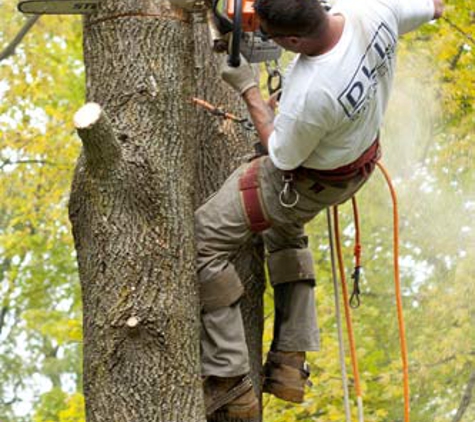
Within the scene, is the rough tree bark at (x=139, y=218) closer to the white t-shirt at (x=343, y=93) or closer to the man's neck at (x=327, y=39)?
the white t-shirt at (x=343, y=93)

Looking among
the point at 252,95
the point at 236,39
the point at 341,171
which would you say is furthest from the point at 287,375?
the point at 236,39

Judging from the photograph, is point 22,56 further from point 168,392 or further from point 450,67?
point 168,392

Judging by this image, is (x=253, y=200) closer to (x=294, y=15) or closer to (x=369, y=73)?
(x=369, y=73)

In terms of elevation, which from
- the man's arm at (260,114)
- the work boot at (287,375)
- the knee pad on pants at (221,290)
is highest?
the man's arm at (260,114)

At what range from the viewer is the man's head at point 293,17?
11.1 ft

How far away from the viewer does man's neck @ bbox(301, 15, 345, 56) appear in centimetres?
343

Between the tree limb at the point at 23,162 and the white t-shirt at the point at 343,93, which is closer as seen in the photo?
the white t-shirt at the point at 343,93

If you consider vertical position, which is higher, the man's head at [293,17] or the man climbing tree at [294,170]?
the man's head at [293,17]

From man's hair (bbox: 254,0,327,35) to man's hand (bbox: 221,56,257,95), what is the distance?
40cm

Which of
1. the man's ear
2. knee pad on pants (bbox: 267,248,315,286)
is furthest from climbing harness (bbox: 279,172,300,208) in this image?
the man's ear

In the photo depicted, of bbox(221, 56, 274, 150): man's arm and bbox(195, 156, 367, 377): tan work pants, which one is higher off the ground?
bbox(221, 56, 274, 150): man's arm

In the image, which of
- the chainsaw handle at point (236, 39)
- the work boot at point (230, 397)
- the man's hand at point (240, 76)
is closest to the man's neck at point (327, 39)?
the chainsaw handle at point (236, 39)

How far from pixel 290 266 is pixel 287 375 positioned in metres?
0.45

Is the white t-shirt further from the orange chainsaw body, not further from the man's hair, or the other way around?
the orange chainsaw body
